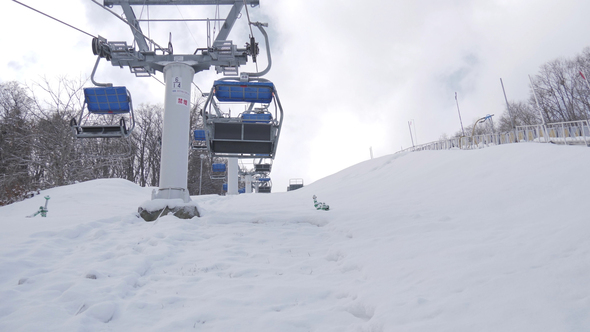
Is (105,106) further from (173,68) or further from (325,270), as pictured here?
(325,270)

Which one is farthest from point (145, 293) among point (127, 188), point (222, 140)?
point (127, 188)

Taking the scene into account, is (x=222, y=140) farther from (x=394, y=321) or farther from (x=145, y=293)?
(x=394, y=321)

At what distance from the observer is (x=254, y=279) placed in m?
3.35

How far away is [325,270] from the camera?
373 cm

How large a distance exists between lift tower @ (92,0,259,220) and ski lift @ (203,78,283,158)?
94cm

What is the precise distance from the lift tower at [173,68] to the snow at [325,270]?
1913mm

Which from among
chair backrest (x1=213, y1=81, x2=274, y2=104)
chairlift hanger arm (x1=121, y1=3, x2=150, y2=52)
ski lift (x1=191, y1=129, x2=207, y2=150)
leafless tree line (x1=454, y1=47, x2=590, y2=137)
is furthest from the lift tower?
leafless tree line (x1=454, y1=47, x2=590, y2=137)

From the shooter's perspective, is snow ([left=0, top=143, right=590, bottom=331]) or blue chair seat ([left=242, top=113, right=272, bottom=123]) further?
blue chair seat ([left=242, top=113, right=272, bottom=123])

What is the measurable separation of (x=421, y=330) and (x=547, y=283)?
4.17 ft

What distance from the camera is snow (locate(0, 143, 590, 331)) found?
7.61 feet

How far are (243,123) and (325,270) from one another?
203 inches

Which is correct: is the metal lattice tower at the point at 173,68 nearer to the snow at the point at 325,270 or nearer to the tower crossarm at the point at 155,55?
the tower crossarm at the point at 155,55

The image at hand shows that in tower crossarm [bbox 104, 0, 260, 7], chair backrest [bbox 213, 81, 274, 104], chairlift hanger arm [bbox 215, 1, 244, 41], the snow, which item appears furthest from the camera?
chairlift hanger arm [bbox 215, 1, 244, 41]

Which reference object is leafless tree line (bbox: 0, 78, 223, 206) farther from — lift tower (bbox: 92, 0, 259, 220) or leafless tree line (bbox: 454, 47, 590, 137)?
leafless tree line (bbox: 454, 47, 590, 137)
